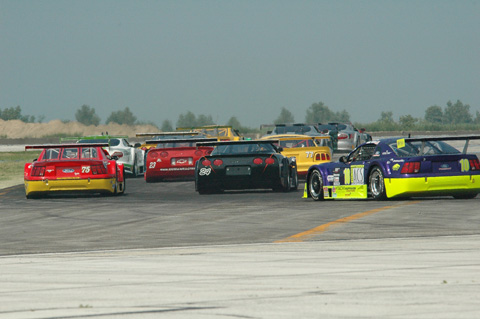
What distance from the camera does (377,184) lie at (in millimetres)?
16031

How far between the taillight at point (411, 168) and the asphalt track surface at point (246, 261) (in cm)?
53

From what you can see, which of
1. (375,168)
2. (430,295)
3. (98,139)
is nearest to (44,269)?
(430,295)

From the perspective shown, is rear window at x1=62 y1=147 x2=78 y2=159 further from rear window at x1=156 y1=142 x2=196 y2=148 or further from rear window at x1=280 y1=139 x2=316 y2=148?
rear window at x1=280 y1=139 x2=316 y2=148

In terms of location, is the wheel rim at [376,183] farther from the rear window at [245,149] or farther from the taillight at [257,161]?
the rear window at [245,149]

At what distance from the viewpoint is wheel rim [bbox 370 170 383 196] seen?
15805mm

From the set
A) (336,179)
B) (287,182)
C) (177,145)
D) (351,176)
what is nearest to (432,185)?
(351,176)

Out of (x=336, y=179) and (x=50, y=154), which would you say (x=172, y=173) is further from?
(x=336, y=179)

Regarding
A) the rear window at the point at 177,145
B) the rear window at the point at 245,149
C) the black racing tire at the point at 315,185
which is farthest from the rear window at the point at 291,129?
the black racing tire at the point at 315,185

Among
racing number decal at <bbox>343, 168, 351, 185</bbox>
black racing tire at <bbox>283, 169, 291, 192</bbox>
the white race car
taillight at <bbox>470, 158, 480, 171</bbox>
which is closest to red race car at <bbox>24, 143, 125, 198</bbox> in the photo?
black racing tire at <bbox>283, 169, 291, 192</bbox>

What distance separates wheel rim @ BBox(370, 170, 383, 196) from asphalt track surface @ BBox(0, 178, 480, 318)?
0.81ft

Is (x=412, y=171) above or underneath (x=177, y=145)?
underneath

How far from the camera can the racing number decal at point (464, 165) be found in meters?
15.5

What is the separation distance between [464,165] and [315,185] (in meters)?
2.97

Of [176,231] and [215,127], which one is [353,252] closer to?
[176,231]
